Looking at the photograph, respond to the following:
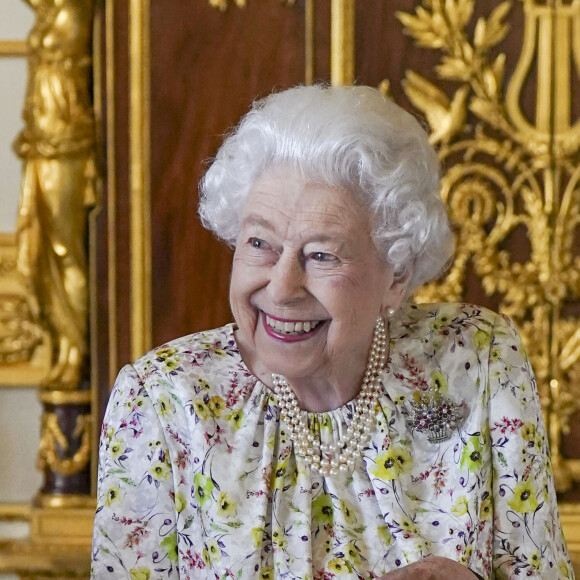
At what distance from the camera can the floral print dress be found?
5.45 ft

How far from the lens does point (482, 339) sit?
1.86 m

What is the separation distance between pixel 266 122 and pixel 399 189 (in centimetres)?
24

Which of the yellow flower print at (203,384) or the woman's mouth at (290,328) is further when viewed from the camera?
the yellow flower print at (203,384)

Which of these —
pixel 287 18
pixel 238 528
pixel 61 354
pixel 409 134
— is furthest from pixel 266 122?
pixel 61 354

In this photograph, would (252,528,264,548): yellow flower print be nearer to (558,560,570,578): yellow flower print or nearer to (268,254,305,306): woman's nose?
(268,254,305,306): woman's nose

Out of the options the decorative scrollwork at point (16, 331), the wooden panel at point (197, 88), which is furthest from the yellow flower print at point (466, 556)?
the decorative scrollwork at point (16, 331)

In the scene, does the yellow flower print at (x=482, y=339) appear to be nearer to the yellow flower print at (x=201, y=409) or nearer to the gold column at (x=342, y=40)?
the yellow flower print at (x=201, y=409)

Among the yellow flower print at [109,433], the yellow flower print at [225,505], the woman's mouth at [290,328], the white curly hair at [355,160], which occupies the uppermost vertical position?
the white curly hair at [355,160]

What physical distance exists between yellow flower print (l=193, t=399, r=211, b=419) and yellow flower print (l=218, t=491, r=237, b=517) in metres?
0.13

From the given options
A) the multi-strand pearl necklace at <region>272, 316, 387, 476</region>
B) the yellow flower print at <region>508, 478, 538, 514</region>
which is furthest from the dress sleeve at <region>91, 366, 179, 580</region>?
the yellow flower print at <region>508, 478, 538, 514</region>

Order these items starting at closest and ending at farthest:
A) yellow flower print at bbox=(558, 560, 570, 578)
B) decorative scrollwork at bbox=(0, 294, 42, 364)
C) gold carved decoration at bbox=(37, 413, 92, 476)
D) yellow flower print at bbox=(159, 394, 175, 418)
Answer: yellow flower print at bbox=(159, 394, 175, 418)
yellow flower print at bbox=(558, 560, 570, 578)
gold carved decoration at bbox=(37, 413, 92, 476)
decorative scrollwork at bbox=(0, 294, 42, 364)

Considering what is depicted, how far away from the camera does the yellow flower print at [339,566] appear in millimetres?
1646

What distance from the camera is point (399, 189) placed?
164 cm

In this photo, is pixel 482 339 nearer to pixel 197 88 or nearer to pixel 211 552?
pixel 211 552
